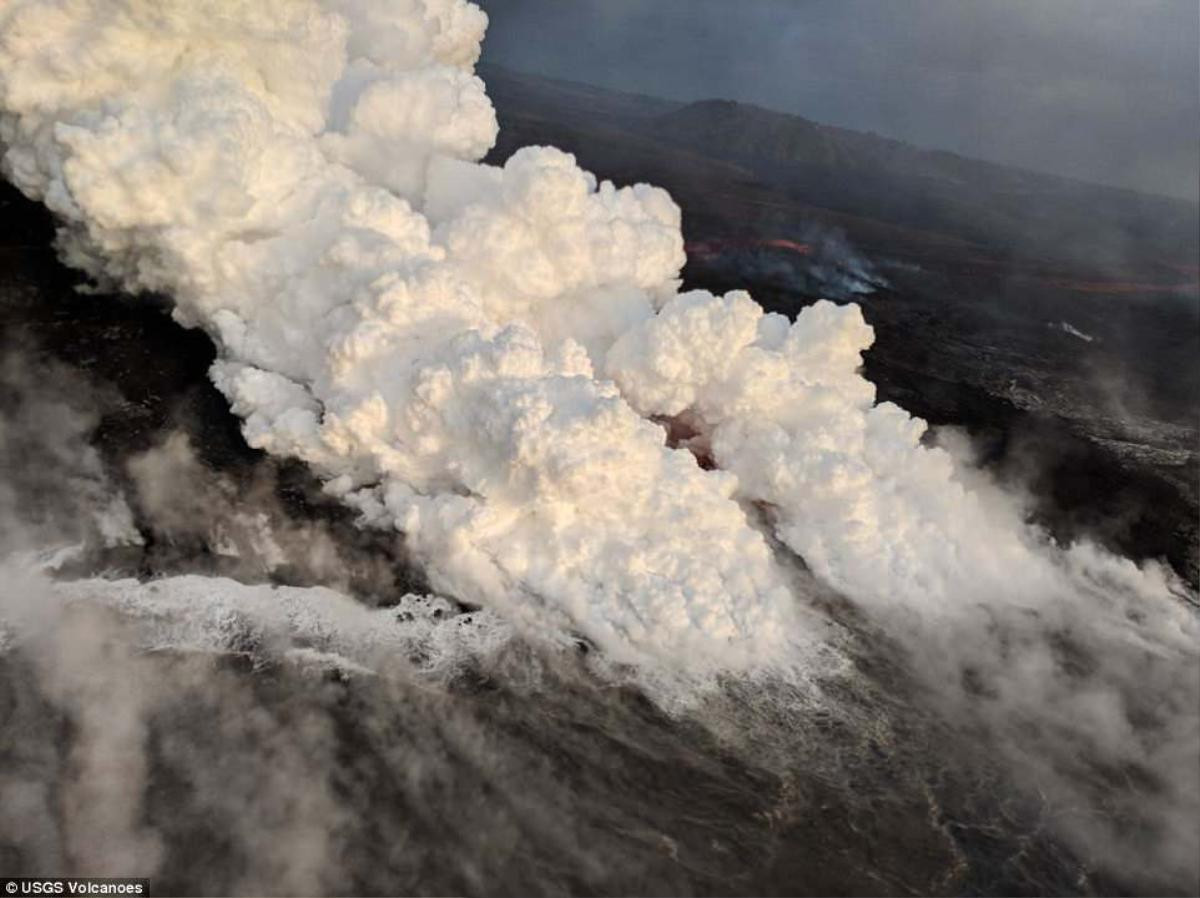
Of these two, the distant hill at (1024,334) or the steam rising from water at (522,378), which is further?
the distant hill at (1024,334)

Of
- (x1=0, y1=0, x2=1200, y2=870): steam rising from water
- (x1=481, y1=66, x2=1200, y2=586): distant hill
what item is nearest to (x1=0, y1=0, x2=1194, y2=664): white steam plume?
(x1=0, y1=0, x2=1200, y2=870): steam rising from water

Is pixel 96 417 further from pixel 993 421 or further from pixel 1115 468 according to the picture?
pixel 1115 468

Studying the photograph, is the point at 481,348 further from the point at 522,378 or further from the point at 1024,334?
the point at 1024,334

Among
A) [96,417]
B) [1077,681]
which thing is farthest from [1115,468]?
[96,417]

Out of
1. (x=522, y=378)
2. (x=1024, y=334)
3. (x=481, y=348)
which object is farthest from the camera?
(x=1024, y=334)

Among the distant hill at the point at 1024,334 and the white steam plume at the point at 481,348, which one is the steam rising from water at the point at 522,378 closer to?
the white steam plume at the point at 481,348

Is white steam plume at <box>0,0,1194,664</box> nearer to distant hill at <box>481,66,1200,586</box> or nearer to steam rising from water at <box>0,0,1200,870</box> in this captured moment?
steam rising from water at <box>0,0,1200,870</box>

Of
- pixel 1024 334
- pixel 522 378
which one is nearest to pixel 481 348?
pixel 522 378

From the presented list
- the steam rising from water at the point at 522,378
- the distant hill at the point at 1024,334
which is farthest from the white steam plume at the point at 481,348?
the distant hill at the point at 1024,334
